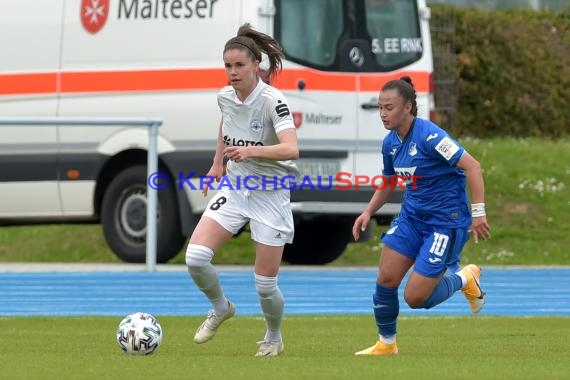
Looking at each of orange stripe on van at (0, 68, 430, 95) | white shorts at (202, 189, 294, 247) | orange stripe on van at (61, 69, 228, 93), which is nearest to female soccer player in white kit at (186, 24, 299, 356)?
white shorts at (202, 189, 294, 247)

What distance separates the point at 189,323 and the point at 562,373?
4.36 meters

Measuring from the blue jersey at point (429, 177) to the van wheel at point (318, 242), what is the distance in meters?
8.93

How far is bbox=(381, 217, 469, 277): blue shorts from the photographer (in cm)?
1024

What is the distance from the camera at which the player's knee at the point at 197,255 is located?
1007 cm

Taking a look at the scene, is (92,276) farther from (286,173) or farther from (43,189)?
(286,173)

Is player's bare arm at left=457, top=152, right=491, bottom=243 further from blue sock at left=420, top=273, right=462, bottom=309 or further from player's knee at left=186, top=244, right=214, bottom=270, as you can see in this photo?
player's knee at left=186, top=244, right=214, bottom=270

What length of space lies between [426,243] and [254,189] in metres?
1.08

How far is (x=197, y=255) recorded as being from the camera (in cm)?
1007

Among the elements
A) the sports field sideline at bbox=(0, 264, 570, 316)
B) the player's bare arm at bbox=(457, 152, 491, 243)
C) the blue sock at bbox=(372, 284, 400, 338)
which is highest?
the player's bare arm at bbox=(457, 152, 491, 243)

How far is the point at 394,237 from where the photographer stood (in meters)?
10.3

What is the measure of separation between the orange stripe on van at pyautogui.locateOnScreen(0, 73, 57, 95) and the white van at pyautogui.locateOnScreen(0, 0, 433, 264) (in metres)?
0.01

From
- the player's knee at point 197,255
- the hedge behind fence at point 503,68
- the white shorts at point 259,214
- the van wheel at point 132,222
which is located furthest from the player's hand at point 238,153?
the hedge behind fence at point 503,68

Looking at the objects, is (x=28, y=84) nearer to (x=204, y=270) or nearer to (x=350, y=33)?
(x=350, y=33)

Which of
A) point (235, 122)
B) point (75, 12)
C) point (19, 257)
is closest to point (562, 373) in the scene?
point (235, 122)
